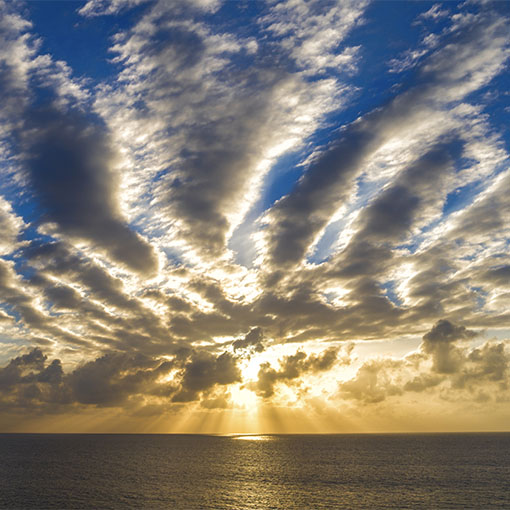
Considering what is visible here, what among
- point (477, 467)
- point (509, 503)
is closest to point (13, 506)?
point (509, 503)

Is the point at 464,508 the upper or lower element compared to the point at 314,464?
upper

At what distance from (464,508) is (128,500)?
7289 cm

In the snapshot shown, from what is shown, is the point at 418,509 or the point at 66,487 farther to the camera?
the point at 66,487

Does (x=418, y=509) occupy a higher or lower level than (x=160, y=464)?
higher

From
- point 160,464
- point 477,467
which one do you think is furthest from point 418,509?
point 160,464

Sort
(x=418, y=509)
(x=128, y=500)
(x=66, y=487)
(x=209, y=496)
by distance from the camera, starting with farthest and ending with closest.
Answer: (x=66, y=487), (x=209, y=496), (x=128, y=500), (x=418, y=509)

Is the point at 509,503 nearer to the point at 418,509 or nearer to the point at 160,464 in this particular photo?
the point at 418,509

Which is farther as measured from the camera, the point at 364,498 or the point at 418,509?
the point at 364,498

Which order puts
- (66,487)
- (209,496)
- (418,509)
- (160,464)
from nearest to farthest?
(418,509) → (209,496) → (66,487) → (160,464)

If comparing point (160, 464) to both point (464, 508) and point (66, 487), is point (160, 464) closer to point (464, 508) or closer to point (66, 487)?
point (66, 487)

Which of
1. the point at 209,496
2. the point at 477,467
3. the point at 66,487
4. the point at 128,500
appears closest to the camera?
the point at 128,500

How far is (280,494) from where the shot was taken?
9669 centimetres

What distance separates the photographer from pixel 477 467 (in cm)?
14512

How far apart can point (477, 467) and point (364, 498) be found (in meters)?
83.0
